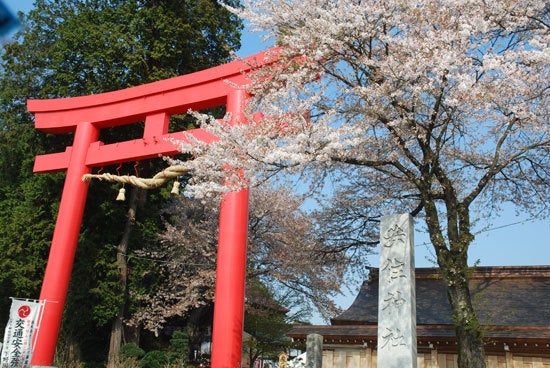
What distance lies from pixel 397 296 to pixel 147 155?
265 inches

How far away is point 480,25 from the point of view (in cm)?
644

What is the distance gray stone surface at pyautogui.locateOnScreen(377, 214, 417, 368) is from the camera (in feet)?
19.1

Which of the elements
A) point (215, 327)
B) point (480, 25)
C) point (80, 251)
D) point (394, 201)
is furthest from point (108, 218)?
point (480, 25)

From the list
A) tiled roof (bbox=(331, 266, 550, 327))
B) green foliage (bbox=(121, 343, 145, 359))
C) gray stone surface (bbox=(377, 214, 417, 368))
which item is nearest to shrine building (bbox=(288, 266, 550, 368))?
tiled roof (bbox=(331, 266, 550, 327))

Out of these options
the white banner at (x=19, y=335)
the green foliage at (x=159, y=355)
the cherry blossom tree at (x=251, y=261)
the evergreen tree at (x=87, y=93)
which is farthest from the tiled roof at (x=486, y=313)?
the evergreen tree at (x=87, y=93)

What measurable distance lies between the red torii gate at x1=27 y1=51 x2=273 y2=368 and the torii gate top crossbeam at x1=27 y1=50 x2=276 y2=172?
0.8 inches

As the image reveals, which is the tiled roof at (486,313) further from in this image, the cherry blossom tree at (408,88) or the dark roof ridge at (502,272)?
the cherry blossom tree at (408,88)

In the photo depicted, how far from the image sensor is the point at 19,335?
31.6 feet

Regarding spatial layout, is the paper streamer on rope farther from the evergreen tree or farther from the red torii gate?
the evergreen tree

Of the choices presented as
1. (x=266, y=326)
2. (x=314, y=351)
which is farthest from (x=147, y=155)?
(x=266, y=326)

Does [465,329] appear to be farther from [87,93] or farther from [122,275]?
[87,93]

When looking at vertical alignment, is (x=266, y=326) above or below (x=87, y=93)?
below

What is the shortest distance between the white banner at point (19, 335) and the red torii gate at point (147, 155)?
2.56 feet

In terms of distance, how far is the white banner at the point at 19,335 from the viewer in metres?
9.40
